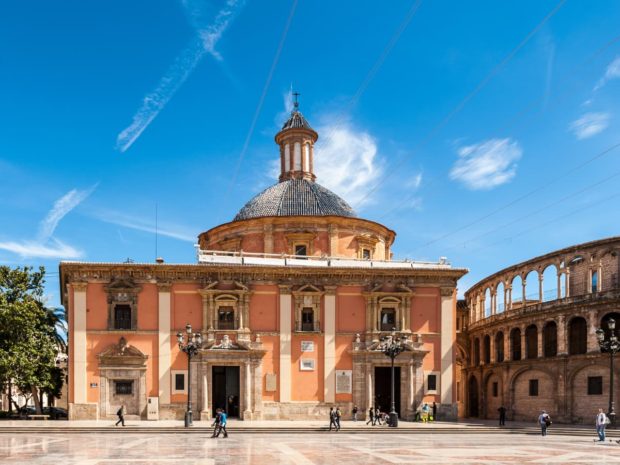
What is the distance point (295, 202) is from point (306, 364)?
11258 mm

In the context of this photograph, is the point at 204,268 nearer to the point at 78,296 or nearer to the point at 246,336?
the point at 246,336

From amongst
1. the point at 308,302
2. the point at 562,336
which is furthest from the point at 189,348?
the point at 562,336

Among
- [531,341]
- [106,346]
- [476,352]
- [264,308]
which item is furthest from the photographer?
[476,352]

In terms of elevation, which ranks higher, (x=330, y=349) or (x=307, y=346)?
(x=307, y=346)

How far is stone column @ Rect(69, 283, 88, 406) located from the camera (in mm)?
34750

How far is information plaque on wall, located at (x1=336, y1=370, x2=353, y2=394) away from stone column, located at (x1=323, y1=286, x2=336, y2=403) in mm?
217

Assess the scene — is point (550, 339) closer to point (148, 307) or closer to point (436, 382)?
point (436, 382)

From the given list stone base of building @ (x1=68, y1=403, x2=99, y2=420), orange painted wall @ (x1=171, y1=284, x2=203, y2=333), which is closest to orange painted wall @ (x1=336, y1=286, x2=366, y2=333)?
orange painted wall @ (x1=171, y1=284, x2=203, y2=333)

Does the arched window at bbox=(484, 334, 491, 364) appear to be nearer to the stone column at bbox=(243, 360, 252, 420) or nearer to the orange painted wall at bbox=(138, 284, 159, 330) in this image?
the stone column at bbox=(243, 360, 252, 420)

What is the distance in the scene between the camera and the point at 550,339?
41062 mm

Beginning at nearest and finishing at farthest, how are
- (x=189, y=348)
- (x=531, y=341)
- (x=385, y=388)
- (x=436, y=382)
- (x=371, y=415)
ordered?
(x=189, y=348), (x=371, y=415), (x=436, y=382), (x=385, y=388), (x=531, y=341)

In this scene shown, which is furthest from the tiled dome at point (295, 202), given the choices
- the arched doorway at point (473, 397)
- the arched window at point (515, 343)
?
the arched doorway at point (473, 397)

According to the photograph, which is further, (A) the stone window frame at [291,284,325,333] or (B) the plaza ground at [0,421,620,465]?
(A) the stone window frame at [291,284,325,333]

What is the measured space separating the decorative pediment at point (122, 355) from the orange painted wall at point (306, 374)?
7.84m
